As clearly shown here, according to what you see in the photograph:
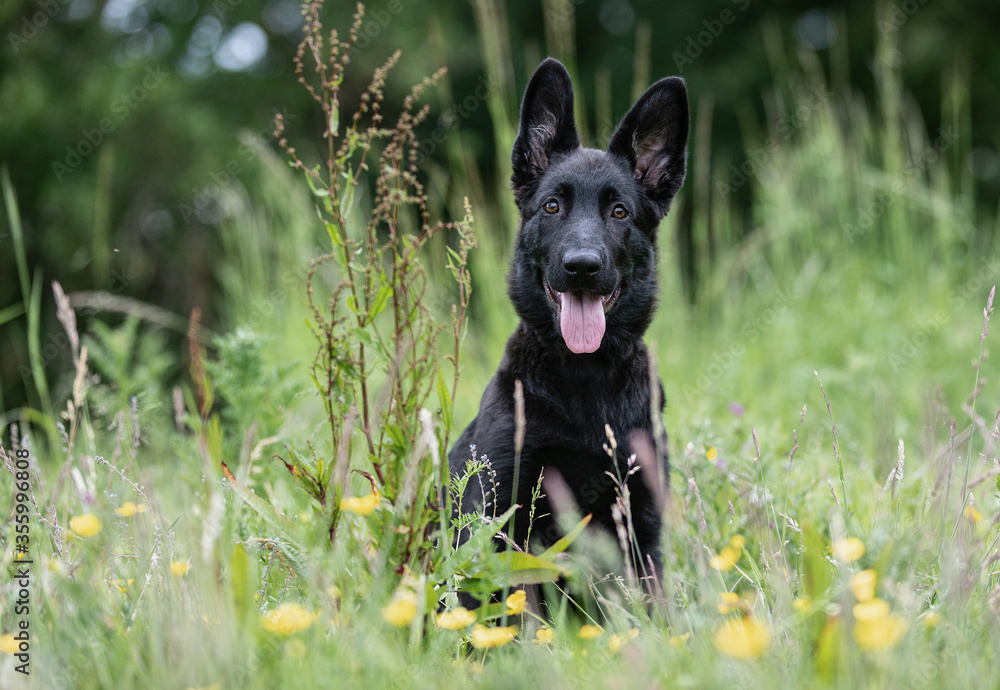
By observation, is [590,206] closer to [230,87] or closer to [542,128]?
[542,128]

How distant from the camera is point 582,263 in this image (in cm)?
227

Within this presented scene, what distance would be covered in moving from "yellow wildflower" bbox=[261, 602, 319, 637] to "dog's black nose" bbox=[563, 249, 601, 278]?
3.91 feet

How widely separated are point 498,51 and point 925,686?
3.54 metres

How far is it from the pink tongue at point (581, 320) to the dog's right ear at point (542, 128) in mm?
515

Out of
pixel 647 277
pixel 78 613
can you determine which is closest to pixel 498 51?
pixel 647 277

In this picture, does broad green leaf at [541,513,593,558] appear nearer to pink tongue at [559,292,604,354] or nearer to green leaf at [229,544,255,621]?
green leaf at [229,544,255,621]

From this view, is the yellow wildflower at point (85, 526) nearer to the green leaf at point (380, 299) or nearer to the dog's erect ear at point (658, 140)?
the green leaf at point (380, 299)

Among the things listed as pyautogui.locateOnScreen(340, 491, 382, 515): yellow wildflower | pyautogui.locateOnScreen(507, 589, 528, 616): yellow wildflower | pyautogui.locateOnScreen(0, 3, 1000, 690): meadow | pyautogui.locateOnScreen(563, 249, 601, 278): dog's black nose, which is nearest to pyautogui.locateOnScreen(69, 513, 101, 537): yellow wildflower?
pyautogui.locateOnScreen(0, 3, 1000, 690): meadow

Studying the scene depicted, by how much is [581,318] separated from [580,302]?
55mm

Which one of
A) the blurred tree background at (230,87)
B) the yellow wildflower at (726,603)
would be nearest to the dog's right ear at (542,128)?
the yellow wildflower at (726,603)

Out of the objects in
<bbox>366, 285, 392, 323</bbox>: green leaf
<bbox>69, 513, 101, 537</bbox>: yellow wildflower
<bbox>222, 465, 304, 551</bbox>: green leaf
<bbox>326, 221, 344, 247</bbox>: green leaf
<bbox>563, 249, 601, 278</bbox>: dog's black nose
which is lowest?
<bbox>222, 465, 304, 551</bbox>: green leaf

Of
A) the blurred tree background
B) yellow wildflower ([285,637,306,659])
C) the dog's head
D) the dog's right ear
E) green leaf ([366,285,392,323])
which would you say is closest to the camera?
yellow wildflower ([285,637,306,659])

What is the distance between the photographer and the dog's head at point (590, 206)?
2.37 m

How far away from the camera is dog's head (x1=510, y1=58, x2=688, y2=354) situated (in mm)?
2371
